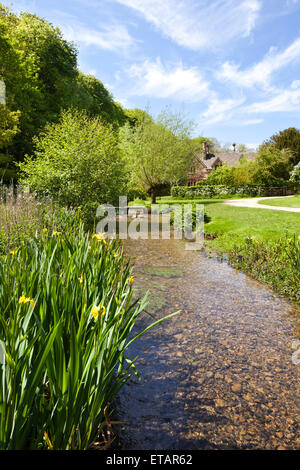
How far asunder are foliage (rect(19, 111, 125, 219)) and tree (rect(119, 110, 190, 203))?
26.7 feet

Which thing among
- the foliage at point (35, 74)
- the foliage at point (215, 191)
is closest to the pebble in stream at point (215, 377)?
the foliage at point (35, 74)

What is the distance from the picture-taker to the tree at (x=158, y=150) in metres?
21.7

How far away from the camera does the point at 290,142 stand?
43938 mm

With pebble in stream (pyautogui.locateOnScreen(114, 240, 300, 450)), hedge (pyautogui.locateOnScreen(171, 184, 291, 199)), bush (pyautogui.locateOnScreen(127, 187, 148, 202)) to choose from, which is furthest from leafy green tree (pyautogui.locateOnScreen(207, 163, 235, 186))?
pebble in stream (pyautogui.locateOnScreen(114, 240, 300, 450))

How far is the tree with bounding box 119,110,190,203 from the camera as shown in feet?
71.1

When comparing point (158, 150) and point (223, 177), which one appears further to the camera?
point (223, 177)

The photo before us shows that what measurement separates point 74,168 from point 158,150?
11313mm

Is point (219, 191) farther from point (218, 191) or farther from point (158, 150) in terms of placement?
point (158, 150)

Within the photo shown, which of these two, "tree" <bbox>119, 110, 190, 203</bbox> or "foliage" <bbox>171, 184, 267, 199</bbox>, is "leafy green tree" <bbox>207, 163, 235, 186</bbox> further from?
"tree" <bbox>119, 110, 190, 203</bbox>

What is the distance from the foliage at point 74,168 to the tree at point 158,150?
8.14 m

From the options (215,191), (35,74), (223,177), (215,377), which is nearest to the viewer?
(215,377)

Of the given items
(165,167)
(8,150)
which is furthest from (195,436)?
(8,150)

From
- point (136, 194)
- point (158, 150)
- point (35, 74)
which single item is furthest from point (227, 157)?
point (35, 74)
